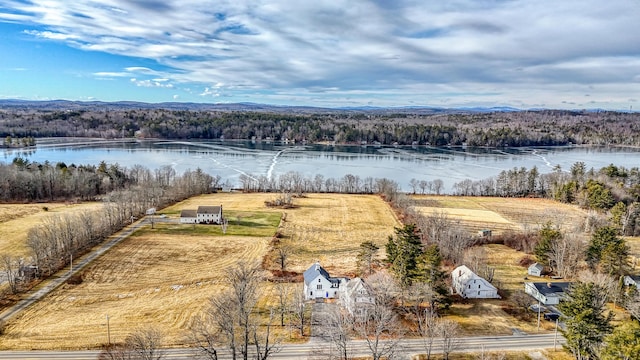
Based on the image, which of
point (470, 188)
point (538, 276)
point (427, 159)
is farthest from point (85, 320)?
point (427, 159)

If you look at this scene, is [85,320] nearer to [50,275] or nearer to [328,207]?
[50,275]

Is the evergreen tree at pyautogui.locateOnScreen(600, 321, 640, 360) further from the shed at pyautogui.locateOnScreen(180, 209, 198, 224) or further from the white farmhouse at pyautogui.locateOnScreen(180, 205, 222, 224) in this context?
the shed at pyautogui.locateOnScreen(180, 209, 198, 224)

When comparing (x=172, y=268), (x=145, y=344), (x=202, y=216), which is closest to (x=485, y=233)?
(x=202, y=216)

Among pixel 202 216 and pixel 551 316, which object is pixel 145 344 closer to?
pixel 551 316

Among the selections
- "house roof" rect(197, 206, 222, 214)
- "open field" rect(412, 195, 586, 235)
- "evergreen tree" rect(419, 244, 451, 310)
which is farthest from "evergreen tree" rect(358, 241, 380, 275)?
"house roof" rect(197, 206, 222, 214)

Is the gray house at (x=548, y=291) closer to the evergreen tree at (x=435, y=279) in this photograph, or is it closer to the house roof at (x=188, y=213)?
the evergreen tree at (x=435, y=279)

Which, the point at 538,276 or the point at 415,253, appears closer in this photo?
the point at 415,253

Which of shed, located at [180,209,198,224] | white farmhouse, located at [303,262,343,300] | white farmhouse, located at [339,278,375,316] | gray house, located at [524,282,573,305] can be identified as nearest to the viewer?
white farmhouse, located at [339,278,375,316]
